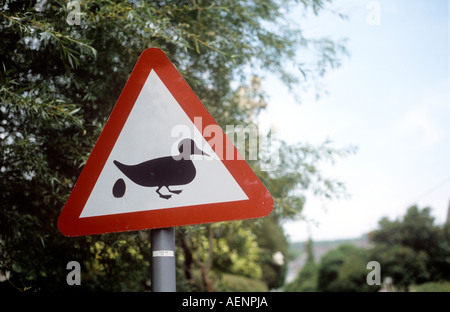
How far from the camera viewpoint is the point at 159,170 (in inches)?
48.2

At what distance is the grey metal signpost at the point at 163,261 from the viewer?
3.57 ft

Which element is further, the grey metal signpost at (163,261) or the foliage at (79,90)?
the foliage at (79,90)

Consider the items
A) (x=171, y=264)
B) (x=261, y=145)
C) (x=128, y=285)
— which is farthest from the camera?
(x=128, y=285)

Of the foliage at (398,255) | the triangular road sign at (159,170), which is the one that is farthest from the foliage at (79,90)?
the foliage at (398,255)

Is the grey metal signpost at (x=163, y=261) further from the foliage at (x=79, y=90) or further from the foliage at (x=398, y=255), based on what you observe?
the foliage at (x=398, y=255)

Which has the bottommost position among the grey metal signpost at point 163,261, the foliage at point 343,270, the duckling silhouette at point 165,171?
the foliage at point 343,270

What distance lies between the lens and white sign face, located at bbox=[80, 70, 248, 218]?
120cm

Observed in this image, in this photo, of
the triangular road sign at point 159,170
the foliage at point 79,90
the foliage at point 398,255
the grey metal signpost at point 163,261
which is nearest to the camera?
the grey metal signpost at point 163,261

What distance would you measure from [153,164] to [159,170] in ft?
0.13

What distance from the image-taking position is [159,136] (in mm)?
1274

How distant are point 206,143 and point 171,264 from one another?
Answer: 1.51 ft

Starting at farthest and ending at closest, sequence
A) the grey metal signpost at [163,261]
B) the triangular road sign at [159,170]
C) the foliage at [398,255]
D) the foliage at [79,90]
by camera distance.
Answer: the foliage at [398,255]
the foliage at [79,90]
the triangular road sign at [159,170]
the grey metal signpost at [163,261]
